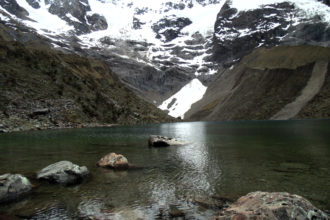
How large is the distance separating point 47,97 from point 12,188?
8405 centimetres

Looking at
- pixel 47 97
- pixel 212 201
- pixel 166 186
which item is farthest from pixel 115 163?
pixel 47 97

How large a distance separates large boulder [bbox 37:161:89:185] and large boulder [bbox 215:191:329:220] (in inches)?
459

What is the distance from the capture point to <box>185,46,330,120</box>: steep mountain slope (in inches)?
5714

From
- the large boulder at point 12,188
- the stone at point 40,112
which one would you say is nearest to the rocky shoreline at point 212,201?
the large boulder at point 12,188

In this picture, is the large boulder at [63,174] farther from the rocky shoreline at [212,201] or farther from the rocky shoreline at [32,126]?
the rocky shoreline at [32,126]

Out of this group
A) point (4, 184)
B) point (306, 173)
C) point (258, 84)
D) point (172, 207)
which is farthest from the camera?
point (258, 84)

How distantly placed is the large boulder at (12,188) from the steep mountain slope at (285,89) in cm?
14500

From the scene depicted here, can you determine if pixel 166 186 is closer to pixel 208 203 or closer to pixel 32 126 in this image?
pixel 208 203

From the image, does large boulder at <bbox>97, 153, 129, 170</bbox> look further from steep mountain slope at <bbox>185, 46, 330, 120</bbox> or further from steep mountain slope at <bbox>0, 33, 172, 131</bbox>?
steep mountain slope at <bbox>185, 46, 330, 120</bbox>

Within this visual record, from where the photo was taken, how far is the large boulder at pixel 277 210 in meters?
8.05

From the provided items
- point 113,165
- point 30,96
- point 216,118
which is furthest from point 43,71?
point 216,118

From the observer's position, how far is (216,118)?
188125 mm

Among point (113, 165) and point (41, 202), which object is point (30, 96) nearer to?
point (113, 165)

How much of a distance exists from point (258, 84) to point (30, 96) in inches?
5502
